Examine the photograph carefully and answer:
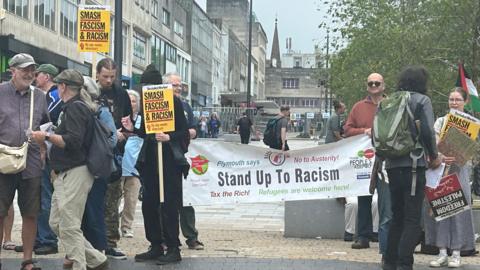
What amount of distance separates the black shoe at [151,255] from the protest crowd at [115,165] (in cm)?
1

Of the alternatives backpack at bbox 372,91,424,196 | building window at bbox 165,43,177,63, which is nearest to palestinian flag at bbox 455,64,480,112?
backpack at bbox 372,91,424,196

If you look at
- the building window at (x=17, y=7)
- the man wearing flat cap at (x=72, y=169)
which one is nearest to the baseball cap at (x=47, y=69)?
the man wearing flat cap at (x=72, y=169)

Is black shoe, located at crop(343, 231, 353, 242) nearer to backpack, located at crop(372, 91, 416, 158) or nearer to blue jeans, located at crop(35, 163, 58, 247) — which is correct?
backpack, located at crop(372, 91, 416, 158)

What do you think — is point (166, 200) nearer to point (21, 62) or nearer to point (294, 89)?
point (21, 62)

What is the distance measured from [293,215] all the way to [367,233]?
114 cm

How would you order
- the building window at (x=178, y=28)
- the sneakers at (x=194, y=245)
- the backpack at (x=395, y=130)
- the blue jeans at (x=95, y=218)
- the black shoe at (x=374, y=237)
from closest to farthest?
1. the backpack at (x=395, y=130)
2. the blue jeans at (x=95, y=218)
3. the sneakers at (x=194, y=245)
4. the black shoe at (x=374, y=237)
5. the building window at (x=178, y=28)

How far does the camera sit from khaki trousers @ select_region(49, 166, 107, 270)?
237 inches

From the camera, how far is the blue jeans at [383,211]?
23.2ft

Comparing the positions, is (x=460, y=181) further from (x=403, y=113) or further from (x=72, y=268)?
(x=72, y=268)

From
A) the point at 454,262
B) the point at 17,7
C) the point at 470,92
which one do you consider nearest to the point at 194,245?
the point at 454,262

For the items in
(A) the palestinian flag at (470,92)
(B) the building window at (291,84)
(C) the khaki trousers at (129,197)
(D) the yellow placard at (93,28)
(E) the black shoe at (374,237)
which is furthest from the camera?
(B) the building window at (291,84)

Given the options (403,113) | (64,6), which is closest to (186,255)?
(403,113)

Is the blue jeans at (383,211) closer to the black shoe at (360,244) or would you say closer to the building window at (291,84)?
the black shoe at (360,244)

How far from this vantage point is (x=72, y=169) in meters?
6.02
